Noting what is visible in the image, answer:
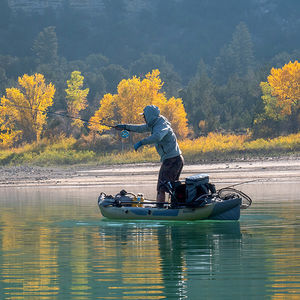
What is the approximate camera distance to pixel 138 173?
3825 centimetres

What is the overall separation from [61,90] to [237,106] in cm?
2276

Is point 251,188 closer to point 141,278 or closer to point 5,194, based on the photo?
point 5,194

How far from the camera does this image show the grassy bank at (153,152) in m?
44.6

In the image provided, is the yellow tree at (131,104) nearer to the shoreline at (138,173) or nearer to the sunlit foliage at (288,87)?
the sunlit foliage at (288,87)

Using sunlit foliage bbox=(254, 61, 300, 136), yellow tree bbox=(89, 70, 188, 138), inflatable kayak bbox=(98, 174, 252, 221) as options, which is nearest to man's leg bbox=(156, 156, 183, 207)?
inflatable kayak bbox=(98, 174, 252, 221)

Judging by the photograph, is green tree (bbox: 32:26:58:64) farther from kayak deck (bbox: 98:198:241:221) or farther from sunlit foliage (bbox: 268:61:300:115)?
kayak deck (bbox: 98:198:241:221)

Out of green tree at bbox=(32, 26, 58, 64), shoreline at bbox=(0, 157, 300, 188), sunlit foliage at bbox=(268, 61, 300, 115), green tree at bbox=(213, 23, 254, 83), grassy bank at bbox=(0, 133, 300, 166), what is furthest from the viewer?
green tree at bbox=(32, 26, 58, 64)

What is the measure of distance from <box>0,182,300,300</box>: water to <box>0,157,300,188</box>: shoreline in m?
14.2

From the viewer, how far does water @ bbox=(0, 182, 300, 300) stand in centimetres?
916

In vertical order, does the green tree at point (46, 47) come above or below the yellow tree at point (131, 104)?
above

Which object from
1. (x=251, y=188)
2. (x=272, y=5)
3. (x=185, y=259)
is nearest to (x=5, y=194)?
(x=251, y=188)

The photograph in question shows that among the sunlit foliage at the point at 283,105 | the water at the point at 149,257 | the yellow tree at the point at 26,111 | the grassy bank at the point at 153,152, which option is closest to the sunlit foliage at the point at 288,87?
the sunlit foliage at the point at 283,105

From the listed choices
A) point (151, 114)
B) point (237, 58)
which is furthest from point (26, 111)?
point (237, 58)

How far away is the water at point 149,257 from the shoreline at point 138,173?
14.2 metres
